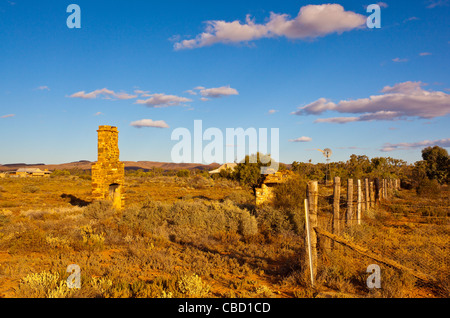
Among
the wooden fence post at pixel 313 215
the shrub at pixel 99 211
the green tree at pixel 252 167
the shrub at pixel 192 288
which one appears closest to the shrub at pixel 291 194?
the wooden fence post at pixel 313 215

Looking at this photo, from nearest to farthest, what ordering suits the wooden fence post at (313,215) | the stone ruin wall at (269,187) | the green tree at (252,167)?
the wooden fence post at (313,215), the stone ruin wall at (269,187), the green tree at (252,167)

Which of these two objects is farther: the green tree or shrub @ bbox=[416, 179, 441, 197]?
shrub @ bbox=[416, 179, 441, 197]

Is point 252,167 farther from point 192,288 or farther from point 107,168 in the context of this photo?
point 192,288

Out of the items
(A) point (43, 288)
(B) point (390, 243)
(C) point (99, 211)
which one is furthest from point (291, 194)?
(A) point (43, 288)

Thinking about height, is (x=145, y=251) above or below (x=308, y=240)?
below

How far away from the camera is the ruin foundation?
17188 mm

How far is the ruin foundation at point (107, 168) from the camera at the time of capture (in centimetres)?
1719

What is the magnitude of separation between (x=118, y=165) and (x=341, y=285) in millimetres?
15052

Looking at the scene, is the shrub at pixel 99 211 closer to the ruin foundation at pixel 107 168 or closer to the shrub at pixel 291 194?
the ruin foundation at pixel 107 168

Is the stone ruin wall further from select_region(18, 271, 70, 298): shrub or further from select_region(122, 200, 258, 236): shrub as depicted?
select_region(18, 271, 70, 298): shrub

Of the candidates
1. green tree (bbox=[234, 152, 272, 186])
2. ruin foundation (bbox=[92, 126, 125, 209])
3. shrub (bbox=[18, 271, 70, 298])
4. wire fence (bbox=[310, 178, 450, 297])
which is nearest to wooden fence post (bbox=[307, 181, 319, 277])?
wire fence (bbox=[310, 178, 450, 297])
